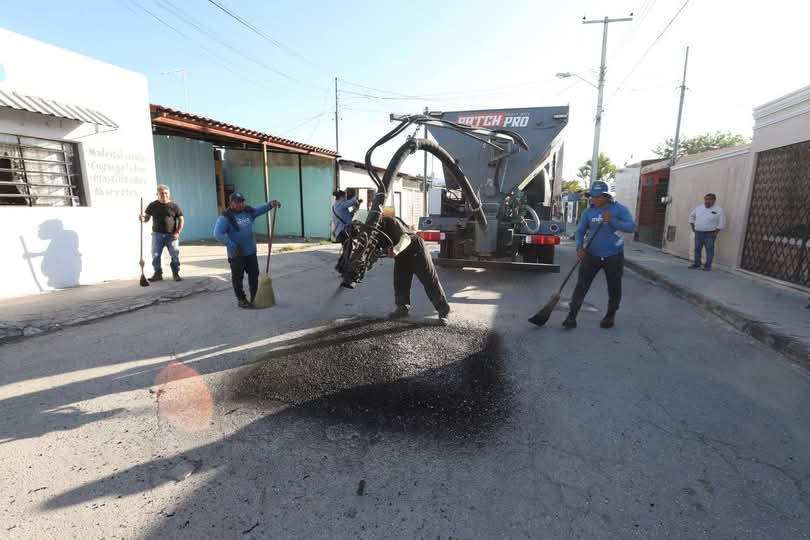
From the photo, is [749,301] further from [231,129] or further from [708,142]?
[708,142]

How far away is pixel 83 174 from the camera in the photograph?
263 inches

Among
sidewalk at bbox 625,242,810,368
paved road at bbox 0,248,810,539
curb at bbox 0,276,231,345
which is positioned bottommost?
paved road at bbox 0,248,810,539

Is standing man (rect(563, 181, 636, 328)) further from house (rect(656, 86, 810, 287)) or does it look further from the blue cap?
house (rect(656, 86, 810, 287))

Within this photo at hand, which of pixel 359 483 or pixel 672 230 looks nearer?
pixel 359 483

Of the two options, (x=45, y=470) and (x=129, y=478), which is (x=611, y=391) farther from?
(x=45, y=470)

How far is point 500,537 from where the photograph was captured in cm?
183

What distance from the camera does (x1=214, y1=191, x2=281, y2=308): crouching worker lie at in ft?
17.7

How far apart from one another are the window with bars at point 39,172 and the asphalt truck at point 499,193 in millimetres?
5927

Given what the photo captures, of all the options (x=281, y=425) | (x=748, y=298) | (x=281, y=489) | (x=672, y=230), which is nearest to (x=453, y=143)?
(x=748, y=298)

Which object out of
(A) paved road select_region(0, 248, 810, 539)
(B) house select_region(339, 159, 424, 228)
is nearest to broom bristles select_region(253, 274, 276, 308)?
(A) paved road select_region(0, 248, 810, 539)

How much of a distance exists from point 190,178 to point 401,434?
13587mm

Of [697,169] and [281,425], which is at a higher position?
[697,169]

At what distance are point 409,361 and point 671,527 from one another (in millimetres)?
2331

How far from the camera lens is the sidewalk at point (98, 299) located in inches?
185
